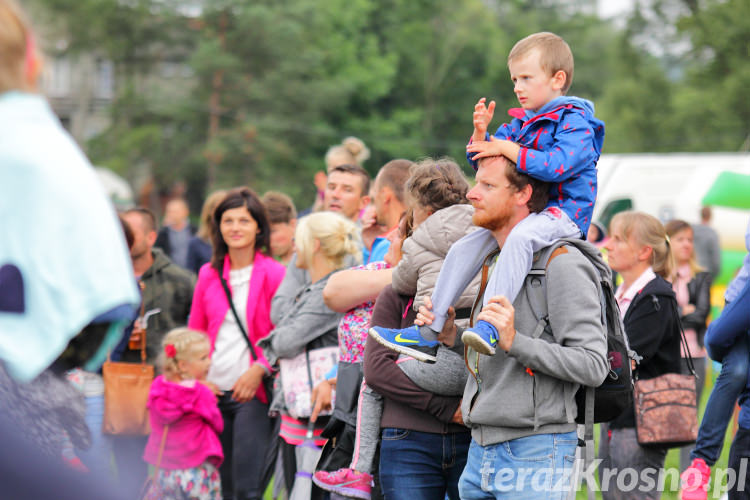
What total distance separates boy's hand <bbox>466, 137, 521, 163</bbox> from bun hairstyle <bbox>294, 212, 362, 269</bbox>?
6.09 ft

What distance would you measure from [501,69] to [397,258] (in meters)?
48.2

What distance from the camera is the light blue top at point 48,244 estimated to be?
5.99 ft

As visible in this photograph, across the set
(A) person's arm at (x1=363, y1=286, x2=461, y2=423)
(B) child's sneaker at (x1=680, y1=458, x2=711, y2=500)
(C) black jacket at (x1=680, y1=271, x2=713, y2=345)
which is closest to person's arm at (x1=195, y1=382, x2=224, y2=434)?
(A) person's arm at (x1=363, y1=286, x2=461, y2=423)

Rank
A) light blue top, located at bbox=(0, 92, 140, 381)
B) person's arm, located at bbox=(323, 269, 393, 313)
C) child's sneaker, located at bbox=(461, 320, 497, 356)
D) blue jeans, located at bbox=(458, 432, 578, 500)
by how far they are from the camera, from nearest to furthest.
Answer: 1. light blue top, located at bbox=(0, 92, 140, 381)
2. child's sneaker, located at bbox=(461, 320, 497, 356)
3. blue jeans, located at bbox=(458, 432, 578, 500)
4. person's arm, located at bbox=(323, 269, 393, 313)

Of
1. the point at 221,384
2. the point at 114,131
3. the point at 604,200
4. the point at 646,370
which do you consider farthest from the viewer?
the point at 114,131

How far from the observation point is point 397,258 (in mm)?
4219

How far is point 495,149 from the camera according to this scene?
322 cm

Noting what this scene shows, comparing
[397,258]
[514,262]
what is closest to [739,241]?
[397,258]

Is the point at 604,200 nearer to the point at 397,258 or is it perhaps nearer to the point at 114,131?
the point at 397,258

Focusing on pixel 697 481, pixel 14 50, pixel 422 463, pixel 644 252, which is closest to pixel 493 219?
pixel 422 463

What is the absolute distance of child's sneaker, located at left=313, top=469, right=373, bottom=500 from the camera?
4.01m

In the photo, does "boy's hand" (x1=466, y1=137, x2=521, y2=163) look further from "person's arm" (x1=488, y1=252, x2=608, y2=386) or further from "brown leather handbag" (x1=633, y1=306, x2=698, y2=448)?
"brown leather handbag" (x1=633, y1=306, x2=698, y2=448)

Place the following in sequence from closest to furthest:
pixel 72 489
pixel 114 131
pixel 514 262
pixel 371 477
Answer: pixel 72 489 → pixel 514 262 → pixel 371 477 → pixel 114 131

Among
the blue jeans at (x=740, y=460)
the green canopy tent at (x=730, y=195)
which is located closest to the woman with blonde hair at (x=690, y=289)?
the blue jeans at (x=740, y=460)
